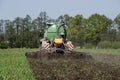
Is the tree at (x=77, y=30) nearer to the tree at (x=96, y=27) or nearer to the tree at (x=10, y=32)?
the tree at (x=96, y=27)

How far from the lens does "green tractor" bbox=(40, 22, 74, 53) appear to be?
16.1m

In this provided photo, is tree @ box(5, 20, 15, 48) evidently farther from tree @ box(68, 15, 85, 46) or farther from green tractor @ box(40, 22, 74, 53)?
green tractor @ box(40, 22, 74, 53)

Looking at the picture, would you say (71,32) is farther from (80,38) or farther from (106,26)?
(106,26)

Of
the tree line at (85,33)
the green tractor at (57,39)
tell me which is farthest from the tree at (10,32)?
the green tractor at (57,39)

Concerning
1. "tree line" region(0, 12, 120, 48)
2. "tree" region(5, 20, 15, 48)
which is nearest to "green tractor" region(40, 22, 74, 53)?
"tree line" region(0, 12, 120, 48)

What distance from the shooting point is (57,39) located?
16.3m

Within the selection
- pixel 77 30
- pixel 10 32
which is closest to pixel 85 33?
pixel 77 30

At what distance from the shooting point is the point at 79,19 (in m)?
52.4

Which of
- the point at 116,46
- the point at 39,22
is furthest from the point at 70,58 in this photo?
the point at 39,22

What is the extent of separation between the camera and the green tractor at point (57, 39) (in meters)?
16.1

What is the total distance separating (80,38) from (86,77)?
42.0 m

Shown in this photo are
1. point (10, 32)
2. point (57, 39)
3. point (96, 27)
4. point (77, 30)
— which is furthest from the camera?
point (10, 32)

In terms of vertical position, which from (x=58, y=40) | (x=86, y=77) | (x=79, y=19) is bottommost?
(x=86, y=77)

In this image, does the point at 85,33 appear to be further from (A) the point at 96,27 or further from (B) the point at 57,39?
(B) the point at 57,39
